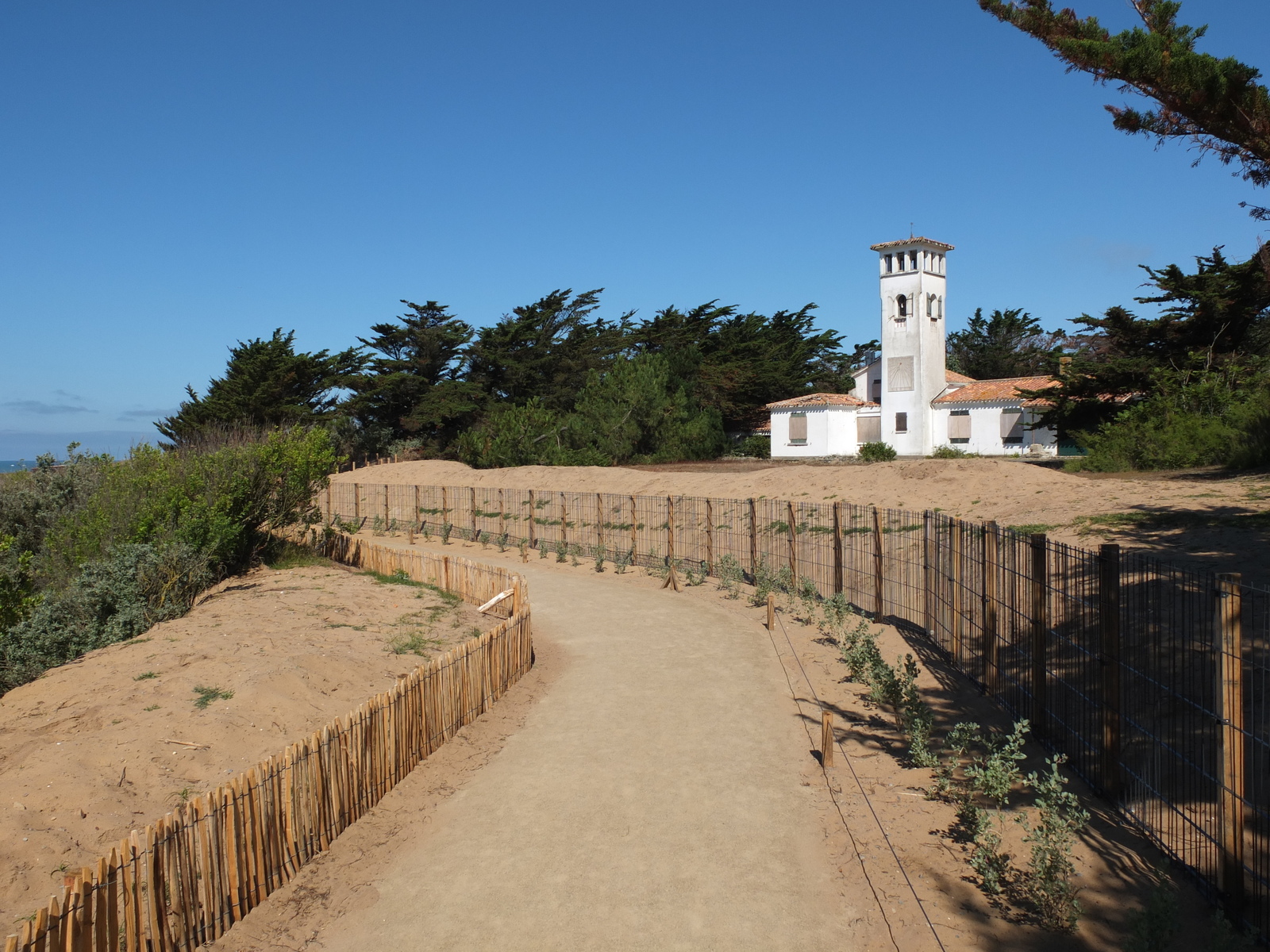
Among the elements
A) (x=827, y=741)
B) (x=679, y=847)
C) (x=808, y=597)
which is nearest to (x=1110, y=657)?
(x=827, y=741)

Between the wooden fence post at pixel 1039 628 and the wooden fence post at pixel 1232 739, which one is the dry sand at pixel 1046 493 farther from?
the wooden fence post at pixel 1232 739

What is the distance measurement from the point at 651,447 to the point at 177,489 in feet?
90.7

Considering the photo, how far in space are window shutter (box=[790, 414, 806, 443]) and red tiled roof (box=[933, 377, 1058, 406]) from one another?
612 cm

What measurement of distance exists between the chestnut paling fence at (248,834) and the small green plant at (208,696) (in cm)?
181

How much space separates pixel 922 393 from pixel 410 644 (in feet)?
117

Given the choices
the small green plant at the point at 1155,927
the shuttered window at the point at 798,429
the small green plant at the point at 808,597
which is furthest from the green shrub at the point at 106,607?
the shuttered window at the point at 798,429

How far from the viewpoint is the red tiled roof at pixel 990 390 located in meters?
40.4

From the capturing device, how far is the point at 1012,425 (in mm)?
40500

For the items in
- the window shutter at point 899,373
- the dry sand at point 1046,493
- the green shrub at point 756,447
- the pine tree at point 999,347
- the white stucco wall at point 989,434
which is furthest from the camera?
the pine tree at point 999,347

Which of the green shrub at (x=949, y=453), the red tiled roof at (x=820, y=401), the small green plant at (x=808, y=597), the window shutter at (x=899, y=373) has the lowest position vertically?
the small green plant at (x=808, y=597)

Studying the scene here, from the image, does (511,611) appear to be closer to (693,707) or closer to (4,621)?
(693,707)

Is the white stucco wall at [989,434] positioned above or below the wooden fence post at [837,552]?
above

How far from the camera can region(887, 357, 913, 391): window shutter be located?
140 ft

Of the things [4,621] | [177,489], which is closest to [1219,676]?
[4,621]
